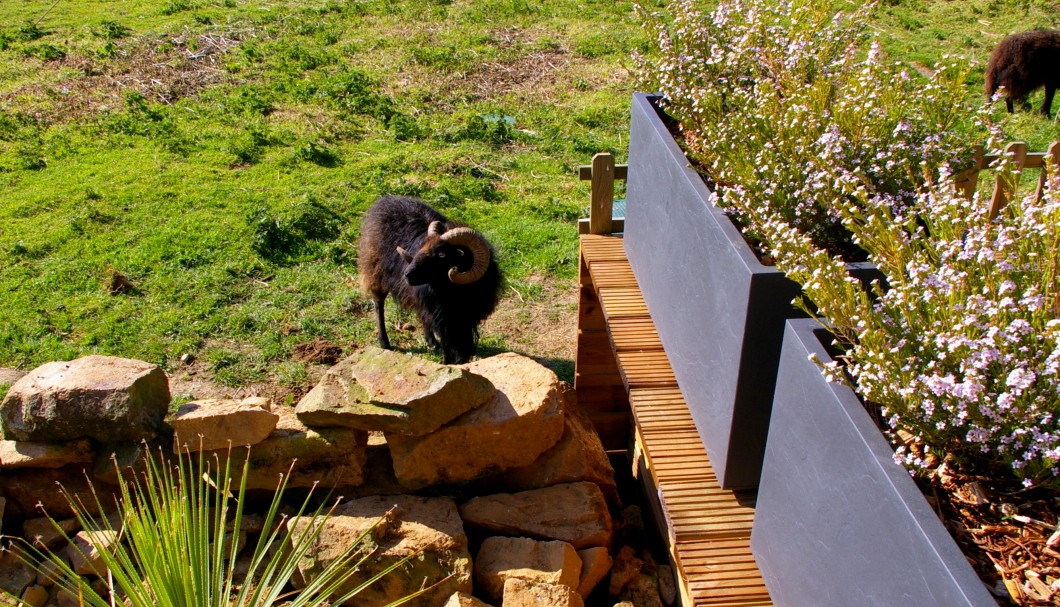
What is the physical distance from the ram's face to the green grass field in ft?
2.40

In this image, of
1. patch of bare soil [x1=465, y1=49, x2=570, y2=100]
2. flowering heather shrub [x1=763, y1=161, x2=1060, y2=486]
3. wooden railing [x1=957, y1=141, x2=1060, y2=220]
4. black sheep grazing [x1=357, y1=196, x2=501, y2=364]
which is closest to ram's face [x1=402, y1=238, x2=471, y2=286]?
black sheep grazing [x1=357, y1=196, x2=501, y2=364]

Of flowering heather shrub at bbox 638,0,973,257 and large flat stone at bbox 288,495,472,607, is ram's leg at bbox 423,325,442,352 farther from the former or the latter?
flowering heather shrub at bbox 638,0,973,257

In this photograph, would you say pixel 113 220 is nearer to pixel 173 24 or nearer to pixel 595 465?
pixel 595 465

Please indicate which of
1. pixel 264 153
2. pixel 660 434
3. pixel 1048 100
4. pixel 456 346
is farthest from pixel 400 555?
pixel 1048 100

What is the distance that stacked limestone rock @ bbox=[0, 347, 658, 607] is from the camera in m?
4.35

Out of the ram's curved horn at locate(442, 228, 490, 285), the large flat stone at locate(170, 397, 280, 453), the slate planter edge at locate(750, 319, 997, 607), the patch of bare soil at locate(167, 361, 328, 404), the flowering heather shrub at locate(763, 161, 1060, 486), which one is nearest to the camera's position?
the slate planter edge at locate(750, 319, 997, 607)

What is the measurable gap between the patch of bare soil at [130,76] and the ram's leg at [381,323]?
617cm

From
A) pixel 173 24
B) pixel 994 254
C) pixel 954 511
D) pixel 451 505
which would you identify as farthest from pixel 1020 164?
pixel 173 24

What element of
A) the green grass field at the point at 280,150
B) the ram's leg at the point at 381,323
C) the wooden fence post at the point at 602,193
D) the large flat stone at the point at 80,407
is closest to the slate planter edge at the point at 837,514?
the wooden fence post at the point at 602,193

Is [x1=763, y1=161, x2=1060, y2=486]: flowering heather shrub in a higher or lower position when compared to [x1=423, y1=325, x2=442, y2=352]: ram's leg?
higher

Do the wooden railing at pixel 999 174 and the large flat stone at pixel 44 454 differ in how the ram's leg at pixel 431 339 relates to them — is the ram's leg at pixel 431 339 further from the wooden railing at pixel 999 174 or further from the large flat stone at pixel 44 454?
the wooden railing at pixel 999 174

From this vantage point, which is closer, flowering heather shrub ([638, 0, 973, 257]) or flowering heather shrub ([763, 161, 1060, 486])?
flowering heather shrub ([763, 161, 1060, 486])

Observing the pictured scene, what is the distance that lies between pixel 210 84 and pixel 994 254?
11523 mm

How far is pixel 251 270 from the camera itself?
7.85 meters
